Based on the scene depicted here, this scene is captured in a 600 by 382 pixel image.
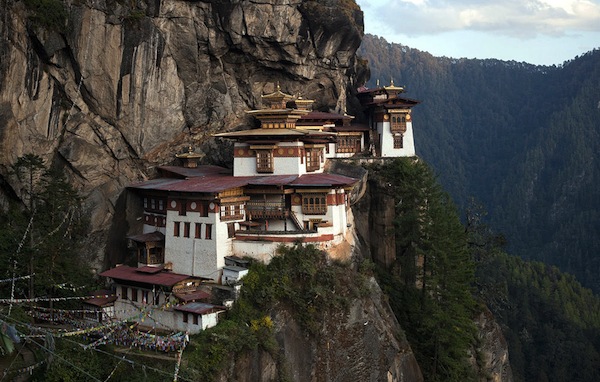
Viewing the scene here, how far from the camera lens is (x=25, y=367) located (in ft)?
105

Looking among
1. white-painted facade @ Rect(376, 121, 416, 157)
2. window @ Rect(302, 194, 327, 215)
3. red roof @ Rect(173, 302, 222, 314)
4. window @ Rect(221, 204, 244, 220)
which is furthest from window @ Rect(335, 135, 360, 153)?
red roof @ Rect(173, 302, 222, 314)

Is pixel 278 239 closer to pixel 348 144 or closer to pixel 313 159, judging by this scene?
pixel 313 159

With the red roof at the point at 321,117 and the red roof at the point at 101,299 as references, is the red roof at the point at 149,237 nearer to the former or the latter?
the red roof at the point at 101,299

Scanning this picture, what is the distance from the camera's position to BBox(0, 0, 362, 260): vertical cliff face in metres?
41.7

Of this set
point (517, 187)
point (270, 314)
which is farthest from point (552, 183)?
point (270, 314)

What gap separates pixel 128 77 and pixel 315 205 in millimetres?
14332

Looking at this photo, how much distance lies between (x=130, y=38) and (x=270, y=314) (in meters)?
20.0

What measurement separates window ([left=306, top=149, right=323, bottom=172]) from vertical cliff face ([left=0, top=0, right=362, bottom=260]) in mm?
7107

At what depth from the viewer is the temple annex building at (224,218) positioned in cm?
3666

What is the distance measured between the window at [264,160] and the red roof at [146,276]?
832 centimetres

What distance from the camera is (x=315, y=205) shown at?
1590 inches

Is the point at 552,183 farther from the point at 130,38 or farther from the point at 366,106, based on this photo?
the point at 130,38

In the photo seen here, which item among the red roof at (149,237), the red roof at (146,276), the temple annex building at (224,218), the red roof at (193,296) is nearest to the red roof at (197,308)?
the temple annex building at (224,218)

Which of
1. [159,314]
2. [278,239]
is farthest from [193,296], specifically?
[278,239]
